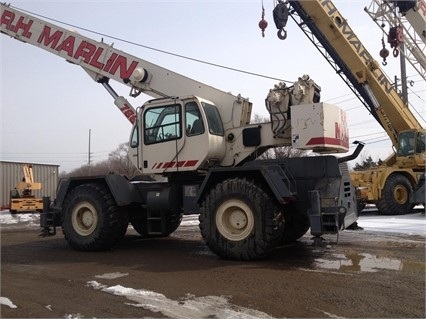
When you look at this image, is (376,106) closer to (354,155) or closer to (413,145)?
(413,145)

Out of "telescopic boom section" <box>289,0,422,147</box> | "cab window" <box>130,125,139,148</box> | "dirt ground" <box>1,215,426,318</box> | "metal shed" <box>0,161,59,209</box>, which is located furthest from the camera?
"metal shed" <box>0,161,59,209</box>

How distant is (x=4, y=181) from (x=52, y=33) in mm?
20714

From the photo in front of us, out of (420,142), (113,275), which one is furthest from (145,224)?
(420,142)

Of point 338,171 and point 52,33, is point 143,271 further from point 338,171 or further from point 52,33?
point 52,33

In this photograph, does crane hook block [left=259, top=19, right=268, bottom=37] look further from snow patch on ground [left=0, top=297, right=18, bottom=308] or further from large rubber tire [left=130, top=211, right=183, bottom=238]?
snow patch on ground [left=0, top=297, right=18, bottom=308]

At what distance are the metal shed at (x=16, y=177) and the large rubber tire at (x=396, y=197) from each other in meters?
20.1

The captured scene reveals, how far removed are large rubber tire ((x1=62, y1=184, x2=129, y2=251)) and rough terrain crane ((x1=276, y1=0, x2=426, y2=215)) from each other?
30.1ft

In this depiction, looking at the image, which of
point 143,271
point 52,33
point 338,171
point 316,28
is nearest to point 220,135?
point 338,171

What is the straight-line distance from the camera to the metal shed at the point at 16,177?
28672mm

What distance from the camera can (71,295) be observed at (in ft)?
17.5

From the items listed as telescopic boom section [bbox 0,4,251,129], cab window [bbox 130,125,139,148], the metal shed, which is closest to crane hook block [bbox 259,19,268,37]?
telescopic boom section [bbox 0,4,251,129]

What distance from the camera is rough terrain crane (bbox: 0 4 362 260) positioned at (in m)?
7.15

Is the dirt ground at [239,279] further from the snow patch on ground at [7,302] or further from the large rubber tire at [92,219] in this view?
the large rubber tire at [92,219]

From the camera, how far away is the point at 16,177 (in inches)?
1156
